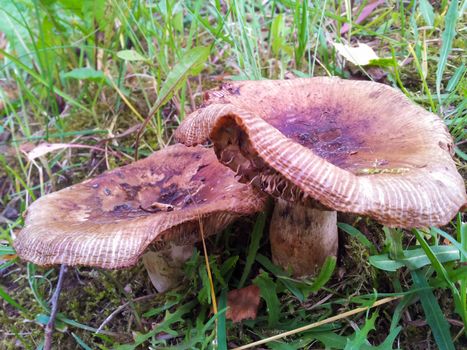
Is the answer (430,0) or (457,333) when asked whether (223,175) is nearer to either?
(457,333)

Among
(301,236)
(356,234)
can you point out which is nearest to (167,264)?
(301,236)

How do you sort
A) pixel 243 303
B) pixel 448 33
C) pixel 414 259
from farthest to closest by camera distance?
pixel 448 33, pixel 243 303, pixel 414 259

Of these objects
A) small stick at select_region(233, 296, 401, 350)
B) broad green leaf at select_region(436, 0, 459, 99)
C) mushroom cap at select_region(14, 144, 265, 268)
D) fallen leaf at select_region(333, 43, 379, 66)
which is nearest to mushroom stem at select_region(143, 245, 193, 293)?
mushroom cap at select_region(14, 144, 265, 268)

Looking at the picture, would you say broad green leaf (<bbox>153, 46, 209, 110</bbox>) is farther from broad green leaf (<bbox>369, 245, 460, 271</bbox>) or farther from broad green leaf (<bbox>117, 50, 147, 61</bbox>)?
broad green leaf (<bbox>369, 245, 460, 271</bbox>)

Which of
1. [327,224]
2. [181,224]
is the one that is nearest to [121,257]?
[181,224]

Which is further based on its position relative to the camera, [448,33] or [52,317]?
[448,33]

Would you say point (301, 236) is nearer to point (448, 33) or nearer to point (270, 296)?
point (270, 296)

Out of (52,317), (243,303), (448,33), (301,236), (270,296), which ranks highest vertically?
(448,33)

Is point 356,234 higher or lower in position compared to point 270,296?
higher

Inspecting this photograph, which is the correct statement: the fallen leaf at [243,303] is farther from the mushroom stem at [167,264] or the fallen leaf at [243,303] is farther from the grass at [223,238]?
the mushroom stem at [167,264]
